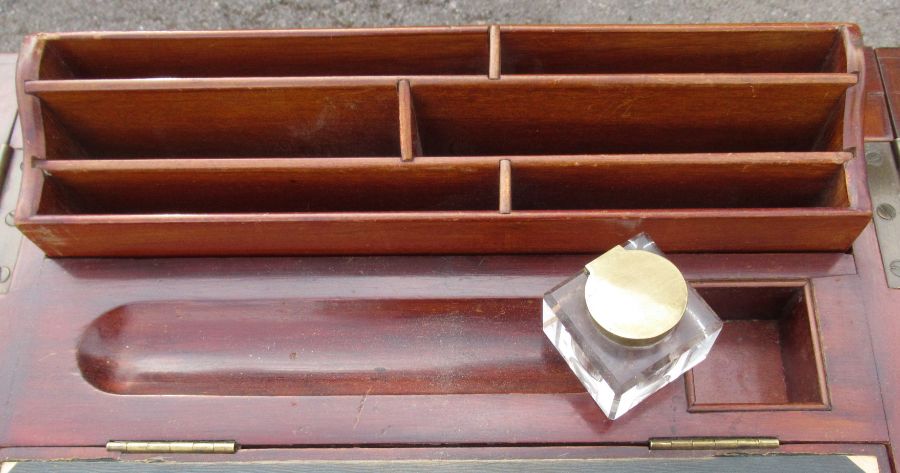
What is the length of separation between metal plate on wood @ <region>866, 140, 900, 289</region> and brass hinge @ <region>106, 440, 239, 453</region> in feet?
2.20

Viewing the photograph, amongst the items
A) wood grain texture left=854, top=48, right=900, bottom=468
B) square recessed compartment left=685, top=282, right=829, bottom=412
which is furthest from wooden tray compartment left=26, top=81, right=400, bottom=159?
wood grain texture left=854, top=48, right=900, bottom=468

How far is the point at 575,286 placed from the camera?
2.38ft

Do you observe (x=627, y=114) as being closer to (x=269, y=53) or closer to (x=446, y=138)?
(x=446, y=138)

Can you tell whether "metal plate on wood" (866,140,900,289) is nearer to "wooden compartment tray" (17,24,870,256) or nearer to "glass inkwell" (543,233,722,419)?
"wooden compartment tray" (17,24,870,256)

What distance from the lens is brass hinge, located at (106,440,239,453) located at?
73 centimetres

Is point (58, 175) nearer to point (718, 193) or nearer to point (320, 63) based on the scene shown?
point (320, 63)

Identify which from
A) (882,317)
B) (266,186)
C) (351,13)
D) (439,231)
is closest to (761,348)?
(882,317)

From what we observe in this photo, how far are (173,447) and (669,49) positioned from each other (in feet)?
2.13

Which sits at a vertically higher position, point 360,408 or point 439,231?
point 439,231

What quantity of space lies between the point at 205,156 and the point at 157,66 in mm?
113

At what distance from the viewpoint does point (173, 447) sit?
0.74 m

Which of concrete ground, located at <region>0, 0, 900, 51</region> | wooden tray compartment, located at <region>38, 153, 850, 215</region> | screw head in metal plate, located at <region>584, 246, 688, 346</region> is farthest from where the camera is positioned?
concrete ground, located at <region>0, 0, 900, 51</region>

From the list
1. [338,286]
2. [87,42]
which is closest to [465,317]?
[338,286]

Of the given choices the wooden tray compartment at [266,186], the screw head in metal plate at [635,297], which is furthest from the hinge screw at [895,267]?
the wooden tray compartment at [266,186]
